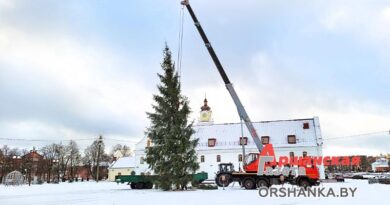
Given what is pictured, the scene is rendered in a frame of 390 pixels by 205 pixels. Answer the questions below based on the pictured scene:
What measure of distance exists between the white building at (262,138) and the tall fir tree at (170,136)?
82.1ft

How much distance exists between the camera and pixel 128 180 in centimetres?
3572

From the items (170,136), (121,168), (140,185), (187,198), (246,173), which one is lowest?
(187,198)

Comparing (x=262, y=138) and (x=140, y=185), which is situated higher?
(x=262, y=138)

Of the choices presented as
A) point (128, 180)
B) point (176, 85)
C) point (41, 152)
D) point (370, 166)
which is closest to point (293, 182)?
point (176, 85)

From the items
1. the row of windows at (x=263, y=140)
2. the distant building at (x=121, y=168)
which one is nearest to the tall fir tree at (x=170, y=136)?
the row of windows at (x=263, y=140)

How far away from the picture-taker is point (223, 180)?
106ft

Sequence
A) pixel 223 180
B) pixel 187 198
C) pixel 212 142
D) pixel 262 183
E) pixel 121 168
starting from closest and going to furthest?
1. pixel 187 198
2. pixel 262 183
3. pixel 223 180
4. pixel 212 142
5. pixel 121 168

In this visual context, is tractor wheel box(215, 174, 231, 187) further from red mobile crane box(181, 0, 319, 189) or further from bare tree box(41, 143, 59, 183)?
bare tree box(41, 143, 59, 183)

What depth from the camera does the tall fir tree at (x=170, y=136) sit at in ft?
102

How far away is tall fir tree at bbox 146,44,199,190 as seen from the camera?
31.1 meters

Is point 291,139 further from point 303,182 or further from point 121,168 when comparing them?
point 121,168

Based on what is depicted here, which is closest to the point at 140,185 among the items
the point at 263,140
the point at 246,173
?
the point at 246,173

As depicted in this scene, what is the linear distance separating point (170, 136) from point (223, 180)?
20.1 feet

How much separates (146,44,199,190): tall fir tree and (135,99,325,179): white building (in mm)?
25025
